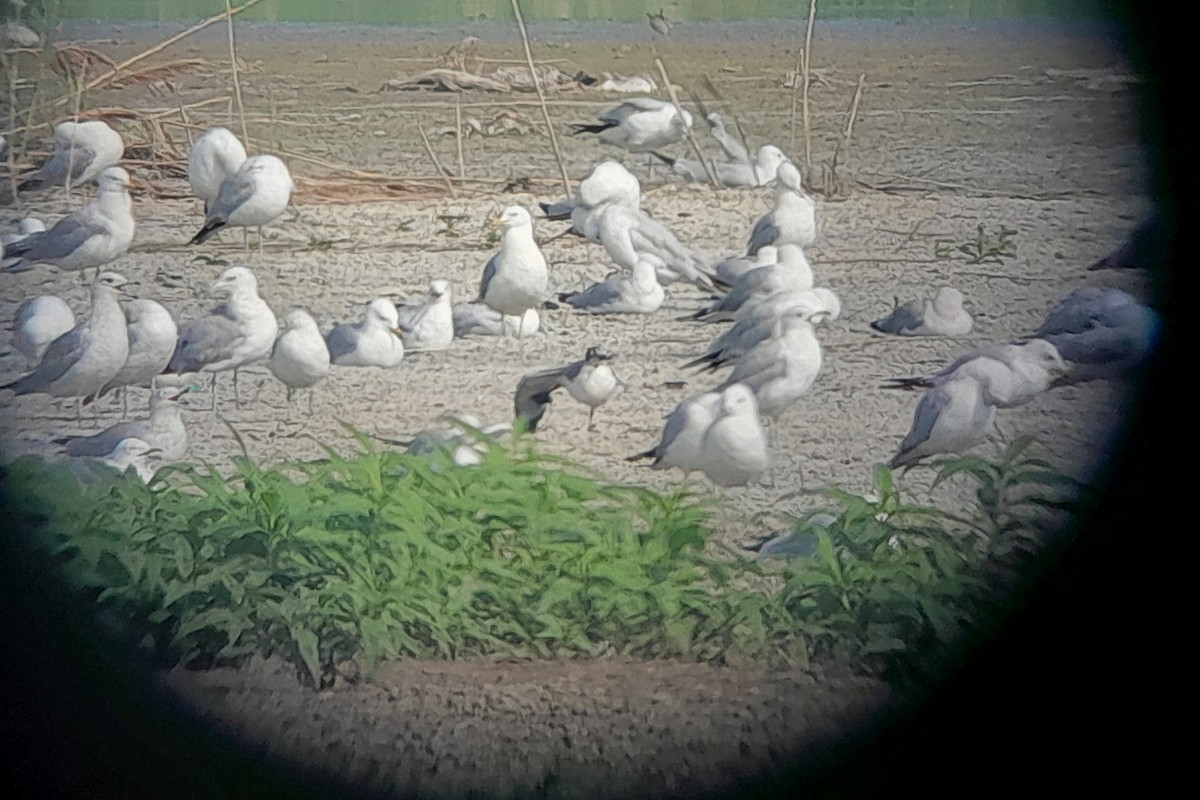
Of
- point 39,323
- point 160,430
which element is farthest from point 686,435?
point 39,323

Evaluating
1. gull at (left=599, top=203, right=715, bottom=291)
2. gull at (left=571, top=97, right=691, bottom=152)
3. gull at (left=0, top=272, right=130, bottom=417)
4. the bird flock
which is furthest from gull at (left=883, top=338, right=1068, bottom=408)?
gull at (left=0, top=272, right=130, bottom=417)

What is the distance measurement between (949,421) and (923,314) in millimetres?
262

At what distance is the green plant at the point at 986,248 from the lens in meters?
2.93

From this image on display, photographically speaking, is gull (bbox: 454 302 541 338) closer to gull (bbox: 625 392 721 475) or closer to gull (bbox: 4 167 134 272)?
gull (bbox: 625 392 721 475)

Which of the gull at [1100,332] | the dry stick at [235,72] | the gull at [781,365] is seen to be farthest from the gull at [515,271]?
the gull at [1100,332]

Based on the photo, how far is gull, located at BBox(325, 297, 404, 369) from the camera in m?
2.93

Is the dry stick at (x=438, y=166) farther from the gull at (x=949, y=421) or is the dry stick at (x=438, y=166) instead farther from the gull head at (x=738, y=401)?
the gull at (x=949, y=421)

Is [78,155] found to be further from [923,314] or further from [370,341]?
[923,314]

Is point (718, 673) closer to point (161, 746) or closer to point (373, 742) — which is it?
point (373, 742)

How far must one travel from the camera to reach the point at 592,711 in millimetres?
2936

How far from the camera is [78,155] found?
2.89 m

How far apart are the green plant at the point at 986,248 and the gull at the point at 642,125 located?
2.24 feet

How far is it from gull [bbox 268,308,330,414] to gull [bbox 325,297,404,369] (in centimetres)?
3

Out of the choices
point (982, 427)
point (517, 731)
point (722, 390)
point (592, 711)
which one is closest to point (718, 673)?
point (592, 711)
